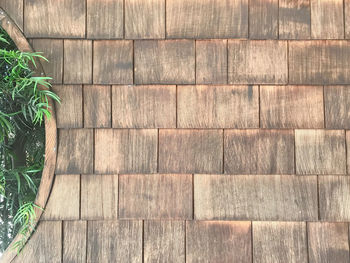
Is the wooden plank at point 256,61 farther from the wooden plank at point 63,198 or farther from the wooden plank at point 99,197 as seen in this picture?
the wooden plank at point 63,198

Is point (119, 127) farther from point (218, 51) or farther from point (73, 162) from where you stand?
point (218, 51)

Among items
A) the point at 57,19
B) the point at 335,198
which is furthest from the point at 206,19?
the point at 335,198

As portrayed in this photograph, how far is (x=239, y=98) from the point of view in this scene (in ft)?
3.87

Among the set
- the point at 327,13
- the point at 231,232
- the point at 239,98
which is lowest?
the point at 231,232

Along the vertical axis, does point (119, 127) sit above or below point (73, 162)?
above

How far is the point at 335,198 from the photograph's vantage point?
45.7 inches

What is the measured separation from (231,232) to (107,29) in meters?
0.88

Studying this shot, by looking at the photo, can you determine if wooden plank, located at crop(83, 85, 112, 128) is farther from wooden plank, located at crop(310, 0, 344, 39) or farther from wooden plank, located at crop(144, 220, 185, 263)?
wooden plank, located at crop(310, 0, 344, 39)

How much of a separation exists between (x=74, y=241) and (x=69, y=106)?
503 mm

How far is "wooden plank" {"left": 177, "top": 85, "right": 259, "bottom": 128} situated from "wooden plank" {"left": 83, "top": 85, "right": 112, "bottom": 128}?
0.87 feet

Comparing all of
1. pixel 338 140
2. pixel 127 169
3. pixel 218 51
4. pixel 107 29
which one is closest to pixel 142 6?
pixel 107 29

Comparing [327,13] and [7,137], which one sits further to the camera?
[7,137]

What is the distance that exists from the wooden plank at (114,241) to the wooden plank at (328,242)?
63cm

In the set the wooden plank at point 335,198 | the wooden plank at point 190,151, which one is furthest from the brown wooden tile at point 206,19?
the wooden plank at point 335,198
